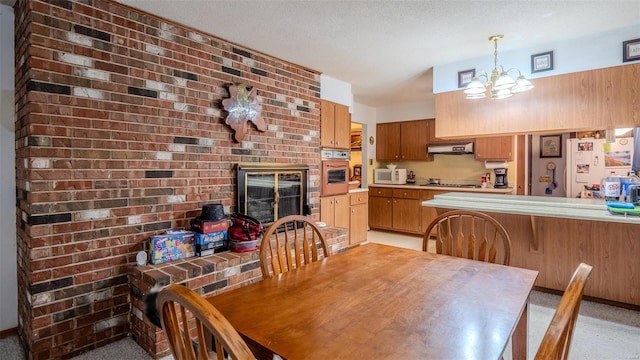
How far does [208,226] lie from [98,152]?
3.01 ft

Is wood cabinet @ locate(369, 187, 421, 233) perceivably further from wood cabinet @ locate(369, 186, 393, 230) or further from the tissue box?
the tissue box

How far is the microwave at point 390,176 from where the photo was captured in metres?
6.05

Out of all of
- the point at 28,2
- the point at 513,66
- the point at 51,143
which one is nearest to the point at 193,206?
the point at 51,143

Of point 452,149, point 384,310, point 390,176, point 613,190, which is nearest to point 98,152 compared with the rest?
point 384,310

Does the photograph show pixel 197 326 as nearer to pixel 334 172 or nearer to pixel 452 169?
pixel 334 172

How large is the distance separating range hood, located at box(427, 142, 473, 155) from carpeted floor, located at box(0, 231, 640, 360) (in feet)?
9.81

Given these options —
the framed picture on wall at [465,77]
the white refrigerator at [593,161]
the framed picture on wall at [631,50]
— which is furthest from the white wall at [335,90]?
the white refrigerator at [593,161]

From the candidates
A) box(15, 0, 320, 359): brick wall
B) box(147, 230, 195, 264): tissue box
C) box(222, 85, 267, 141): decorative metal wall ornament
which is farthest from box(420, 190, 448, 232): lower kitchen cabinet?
box(147, 230, 195, 264): tissue box

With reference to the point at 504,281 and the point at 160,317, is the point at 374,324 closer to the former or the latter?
the point at 160,317

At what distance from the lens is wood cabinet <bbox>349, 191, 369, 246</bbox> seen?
475 centimetres

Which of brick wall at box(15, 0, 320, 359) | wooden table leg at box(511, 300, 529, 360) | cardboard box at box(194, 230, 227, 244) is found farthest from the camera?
cardboard box at box(194, 230, 227, 244)

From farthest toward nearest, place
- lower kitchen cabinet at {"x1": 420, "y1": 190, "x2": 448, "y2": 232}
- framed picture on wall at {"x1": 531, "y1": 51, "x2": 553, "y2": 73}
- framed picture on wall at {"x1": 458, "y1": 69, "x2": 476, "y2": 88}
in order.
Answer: lower kitchen cabinet at {"x1": 420, "y1": 190, "x2": 448, "y2": 232}
framed picture on wall at {"x1": 458, "y1": 69, "x2": 476, "y2": 88}
framed picture on wall at {"x1": 531, "y1": 51, "x2": 553, "y2": 73}

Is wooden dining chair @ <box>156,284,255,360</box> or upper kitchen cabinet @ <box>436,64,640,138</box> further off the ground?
upper kitchen cabinet @ <box>436,64,640,138</box>

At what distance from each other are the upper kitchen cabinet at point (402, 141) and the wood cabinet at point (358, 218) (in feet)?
4.86
